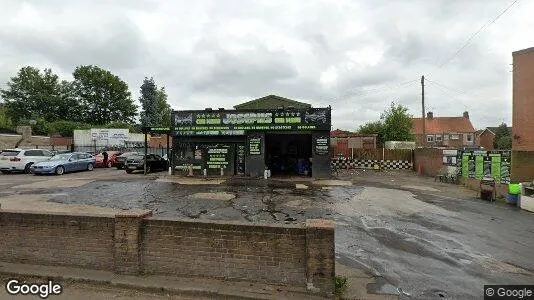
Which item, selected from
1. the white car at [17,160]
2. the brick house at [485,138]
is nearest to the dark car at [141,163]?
the white car at [17,160]

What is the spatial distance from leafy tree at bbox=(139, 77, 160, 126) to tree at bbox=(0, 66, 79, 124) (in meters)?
18.5

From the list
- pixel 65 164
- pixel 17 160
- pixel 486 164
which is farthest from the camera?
pixel 65 164

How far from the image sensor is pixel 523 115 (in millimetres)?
16812

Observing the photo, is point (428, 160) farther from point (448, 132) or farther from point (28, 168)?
point (448, 132)

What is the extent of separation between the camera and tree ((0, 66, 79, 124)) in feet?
204

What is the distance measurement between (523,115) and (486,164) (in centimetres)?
298

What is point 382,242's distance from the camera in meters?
8.59

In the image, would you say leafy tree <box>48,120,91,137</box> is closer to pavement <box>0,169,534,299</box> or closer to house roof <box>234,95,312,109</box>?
house roof <box>234,95,312,109</box>

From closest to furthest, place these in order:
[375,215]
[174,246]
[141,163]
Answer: [174,246] < [375,215] < [141,163]

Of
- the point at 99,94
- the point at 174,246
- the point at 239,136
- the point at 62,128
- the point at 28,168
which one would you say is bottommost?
the point at 174,246

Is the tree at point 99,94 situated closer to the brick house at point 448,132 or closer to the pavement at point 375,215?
the pavement at point 375,215

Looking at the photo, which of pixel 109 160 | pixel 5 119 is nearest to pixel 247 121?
pixel 109 160

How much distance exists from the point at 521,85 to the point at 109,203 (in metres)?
19.0

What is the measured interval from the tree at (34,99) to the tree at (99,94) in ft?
7.55
